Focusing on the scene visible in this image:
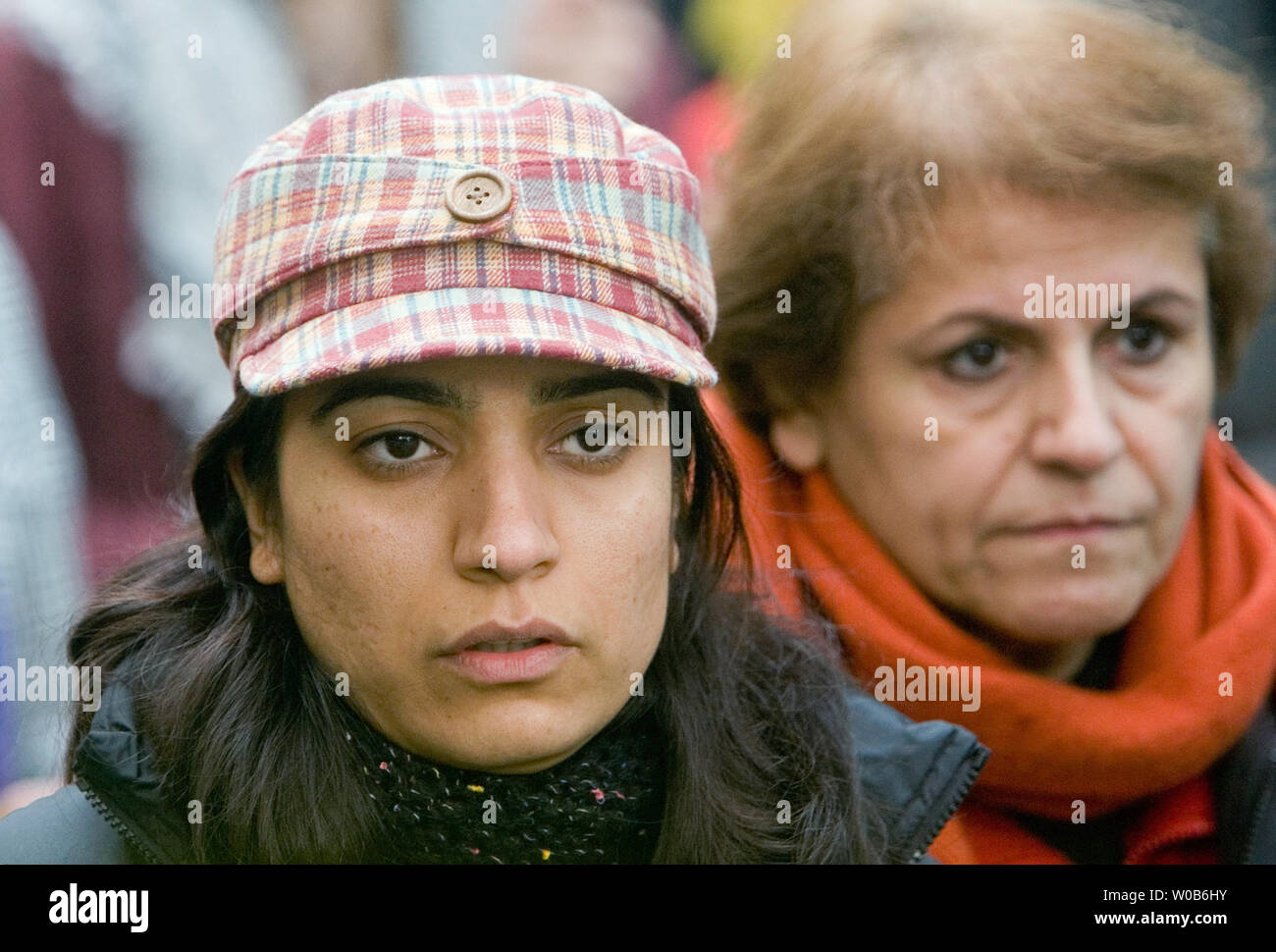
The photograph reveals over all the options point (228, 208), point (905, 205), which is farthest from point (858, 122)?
point (228, 208)

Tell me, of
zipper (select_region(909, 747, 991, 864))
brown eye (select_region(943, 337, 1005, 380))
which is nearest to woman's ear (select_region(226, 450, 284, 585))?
zipper (select_region(909, 747, 991, 864))

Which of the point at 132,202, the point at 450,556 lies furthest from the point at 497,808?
the point at 132,202

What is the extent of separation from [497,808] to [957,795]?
26.4 inches

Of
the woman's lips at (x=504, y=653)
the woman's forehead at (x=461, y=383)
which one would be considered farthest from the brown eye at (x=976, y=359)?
the woman's lips at (x=504, y=653)

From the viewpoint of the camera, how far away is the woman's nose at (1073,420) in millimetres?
2100

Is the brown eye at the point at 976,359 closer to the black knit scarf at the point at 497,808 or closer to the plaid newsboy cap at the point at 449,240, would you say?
the plaid newsboy cap at the point at 449,240

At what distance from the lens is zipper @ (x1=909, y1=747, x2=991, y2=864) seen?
1.89m

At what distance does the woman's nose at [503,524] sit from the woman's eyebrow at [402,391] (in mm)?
82

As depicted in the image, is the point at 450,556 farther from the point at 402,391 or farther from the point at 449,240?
the point at 449,240

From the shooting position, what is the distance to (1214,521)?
8.07 feet

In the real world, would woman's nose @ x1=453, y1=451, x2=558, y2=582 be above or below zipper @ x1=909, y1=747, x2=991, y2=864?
above

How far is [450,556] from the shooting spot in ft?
5.20

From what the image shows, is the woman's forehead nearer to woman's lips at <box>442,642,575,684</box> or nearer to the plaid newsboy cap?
the plaid newsboy cap

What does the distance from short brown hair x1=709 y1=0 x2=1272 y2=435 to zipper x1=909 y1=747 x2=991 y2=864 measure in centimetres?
75
